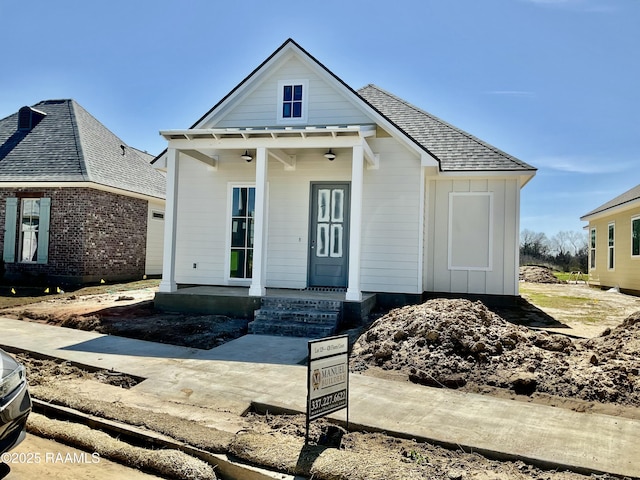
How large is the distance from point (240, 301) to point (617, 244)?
16118 millimetres

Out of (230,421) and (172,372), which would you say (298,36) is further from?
(230,421)

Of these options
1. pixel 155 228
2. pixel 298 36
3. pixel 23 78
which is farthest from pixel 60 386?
pixel 23 78

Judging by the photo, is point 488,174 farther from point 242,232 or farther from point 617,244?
point 617,244

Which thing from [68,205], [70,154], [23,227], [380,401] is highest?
[70,154]

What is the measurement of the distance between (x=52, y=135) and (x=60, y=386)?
15.1 m

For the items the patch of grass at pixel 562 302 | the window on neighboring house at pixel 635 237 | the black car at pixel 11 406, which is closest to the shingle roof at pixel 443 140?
the patch of grass at pixel 562 302

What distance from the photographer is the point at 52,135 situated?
58.0 feet

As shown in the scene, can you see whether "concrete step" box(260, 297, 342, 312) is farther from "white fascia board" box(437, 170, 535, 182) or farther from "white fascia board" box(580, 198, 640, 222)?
"white fascia board" box(580, 198, 640, 222)

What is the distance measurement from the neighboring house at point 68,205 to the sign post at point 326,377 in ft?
42.9

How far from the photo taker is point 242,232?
38.1 ft

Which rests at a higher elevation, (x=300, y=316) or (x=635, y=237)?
(x=635, y=237)

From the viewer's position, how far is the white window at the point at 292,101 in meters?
11.6

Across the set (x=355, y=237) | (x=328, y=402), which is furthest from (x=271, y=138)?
(x=328, y=402)

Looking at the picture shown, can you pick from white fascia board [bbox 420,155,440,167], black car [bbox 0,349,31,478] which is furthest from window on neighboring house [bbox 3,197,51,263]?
black car [bbox 0,349,31,478]
